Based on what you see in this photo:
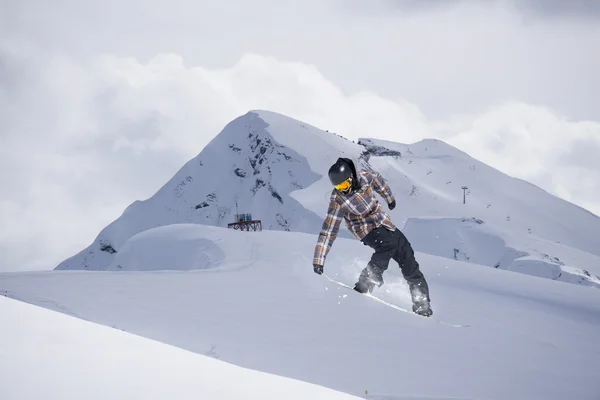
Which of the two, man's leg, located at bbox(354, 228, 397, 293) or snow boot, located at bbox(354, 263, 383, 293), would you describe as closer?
man's leg, located at bbox(354, 228, 397, 293)

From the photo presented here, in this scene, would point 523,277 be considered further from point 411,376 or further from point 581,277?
point 581,277

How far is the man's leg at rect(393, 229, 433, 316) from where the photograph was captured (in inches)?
285

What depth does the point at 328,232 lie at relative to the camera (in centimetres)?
707

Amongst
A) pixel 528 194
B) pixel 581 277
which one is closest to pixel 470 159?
pixel 528 194

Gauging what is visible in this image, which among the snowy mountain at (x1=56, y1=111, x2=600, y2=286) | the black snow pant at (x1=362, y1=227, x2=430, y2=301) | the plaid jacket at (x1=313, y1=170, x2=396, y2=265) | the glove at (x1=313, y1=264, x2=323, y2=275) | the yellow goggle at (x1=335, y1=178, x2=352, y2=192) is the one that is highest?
the snowy mountain at (x1=56, y1=111, x2=600, y2=286)

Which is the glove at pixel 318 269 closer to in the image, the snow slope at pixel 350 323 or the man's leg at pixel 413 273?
the snow slope at pixel 350 323

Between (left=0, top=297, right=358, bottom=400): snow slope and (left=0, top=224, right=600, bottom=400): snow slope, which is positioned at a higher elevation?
(left=0, top=224, right=600, bottom=400): snow slope

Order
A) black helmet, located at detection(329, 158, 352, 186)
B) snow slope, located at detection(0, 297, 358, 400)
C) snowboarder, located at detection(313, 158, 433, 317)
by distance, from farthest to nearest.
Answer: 1. snowboarder, located at detection(313, 158, 433, 317)
2. black helmet, located at detection(329, 158, 352, 186)
3. snow slope, located at detection(0, 297, 358, 400)

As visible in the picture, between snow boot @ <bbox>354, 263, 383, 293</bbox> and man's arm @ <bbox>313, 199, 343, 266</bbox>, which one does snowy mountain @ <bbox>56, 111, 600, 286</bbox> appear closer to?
snow boot @ <bbox>354, 263, 383, 293</bbox>

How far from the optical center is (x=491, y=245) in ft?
181

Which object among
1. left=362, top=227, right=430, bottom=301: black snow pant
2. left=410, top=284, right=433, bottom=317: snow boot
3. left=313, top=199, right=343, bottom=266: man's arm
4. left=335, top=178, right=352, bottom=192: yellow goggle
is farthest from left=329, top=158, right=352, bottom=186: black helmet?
left=410, top=284, right=433, bottom=317: snow boot

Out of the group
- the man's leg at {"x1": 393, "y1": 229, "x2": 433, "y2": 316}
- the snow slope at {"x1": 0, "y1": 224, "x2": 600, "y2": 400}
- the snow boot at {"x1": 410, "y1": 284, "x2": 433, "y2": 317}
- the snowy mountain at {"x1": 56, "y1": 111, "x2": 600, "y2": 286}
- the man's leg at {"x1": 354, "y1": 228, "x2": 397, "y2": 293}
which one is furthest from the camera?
the snowy mountain at {"x1": 56, "y1": 111, "x2": 600, "y2": 286}

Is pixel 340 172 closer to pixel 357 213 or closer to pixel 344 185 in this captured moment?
pixel 344 185

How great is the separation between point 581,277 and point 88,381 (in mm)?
46903
